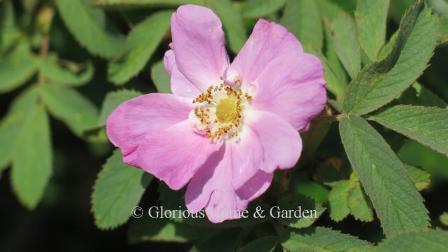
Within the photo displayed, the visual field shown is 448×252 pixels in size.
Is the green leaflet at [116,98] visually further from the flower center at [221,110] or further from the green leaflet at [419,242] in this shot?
the green leaflet at [419,242]

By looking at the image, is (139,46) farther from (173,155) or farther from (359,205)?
(359,205)

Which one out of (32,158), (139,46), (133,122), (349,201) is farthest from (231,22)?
(32,158)

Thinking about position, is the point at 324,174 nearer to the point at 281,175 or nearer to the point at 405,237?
the point at 281,175

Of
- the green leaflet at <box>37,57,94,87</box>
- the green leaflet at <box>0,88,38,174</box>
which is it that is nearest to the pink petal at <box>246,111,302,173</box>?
the green leaflet at <box>37,57,94,87</box>

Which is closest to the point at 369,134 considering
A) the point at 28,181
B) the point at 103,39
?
the point at 103,39

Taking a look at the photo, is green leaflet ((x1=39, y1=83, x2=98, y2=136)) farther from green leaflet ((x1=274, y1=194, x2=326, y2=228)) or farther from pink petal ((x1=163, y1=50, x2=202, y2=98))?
green leaflet ((x1=274, y1=194, x2=326, y2=228))

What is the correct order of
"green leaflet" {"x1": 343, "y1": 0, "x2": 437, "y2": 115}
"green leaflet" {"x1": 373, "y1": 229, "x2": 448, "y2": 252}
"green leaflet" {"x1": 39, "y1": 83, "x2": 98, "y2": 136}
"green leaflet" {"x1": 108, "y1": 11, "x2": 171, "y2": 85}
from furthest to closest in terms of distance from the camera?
"green leaflet" {"x1": 39, "y1": 83, "x2": 98, "y2": 136} < "green leaflet" {"x1": 108, "y1": 11, "x2": 171, "y2": 85} < "green leaflet" {"x1": 343, "y1": 0, "x2": 437, "y2": 115} < "green leaflet" {"x1": 373, "y1": 229, "x2": 448, "y2": 252}

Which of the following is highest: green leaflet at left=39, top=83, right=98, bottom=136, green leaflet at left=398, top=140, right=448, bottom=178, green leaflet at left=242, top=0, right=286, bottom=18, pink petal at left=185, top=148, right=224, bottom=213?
green leaflet at left=242, top=0, right=286, bottom=18

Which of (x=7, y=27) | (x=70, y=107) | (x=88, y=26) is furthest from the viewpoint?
(x=7, y=27)
